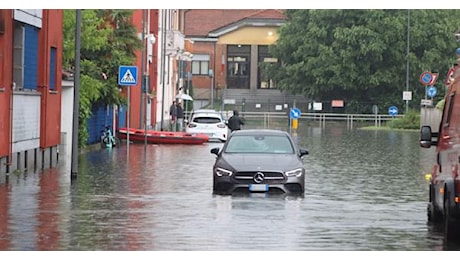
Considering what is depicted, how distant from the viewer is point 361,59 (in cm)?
8556

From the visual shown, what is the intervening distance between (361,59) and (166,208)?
6730 cm

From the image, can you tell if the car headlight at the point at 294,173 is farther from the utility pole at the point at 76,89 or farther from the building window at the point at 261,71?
the building window at the point at 261,71

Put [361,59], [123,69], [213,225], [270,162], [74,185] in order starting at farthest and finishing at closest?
[361,59], [123,69], [74,185], [270,162], [213,225]

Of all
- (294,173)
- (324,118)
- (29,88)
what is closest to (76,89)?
(29,88)

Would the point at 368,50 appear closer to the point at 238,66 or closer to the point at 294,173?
the point at 238,66

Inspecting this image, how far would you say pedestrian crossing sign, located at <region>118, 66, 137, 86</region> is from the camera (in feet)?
109

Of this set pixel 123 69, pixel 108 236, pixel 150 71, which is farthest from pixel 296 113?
pixel 108 236

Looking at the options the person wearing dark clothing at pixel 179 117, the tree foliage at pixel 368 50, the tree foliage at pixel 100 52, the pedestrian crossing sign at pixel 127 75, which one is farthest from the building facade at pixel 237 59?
the pedestrian crossing sign at pixel 127 75

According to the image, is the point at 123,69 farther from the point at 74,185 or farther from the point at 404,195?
the point at 404,195

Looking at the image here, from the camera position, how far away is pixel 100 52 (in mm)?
40906

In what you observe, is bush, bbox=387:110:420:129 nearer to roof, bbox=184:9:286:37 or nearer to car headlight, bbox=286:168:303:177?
roof, bbox=184:9:286:37

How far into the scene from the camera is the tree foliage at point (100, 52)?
1468 inches

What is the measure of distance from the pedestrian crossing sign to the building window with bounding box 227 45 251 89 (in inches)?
2921

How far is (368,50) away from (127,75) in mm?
52167
